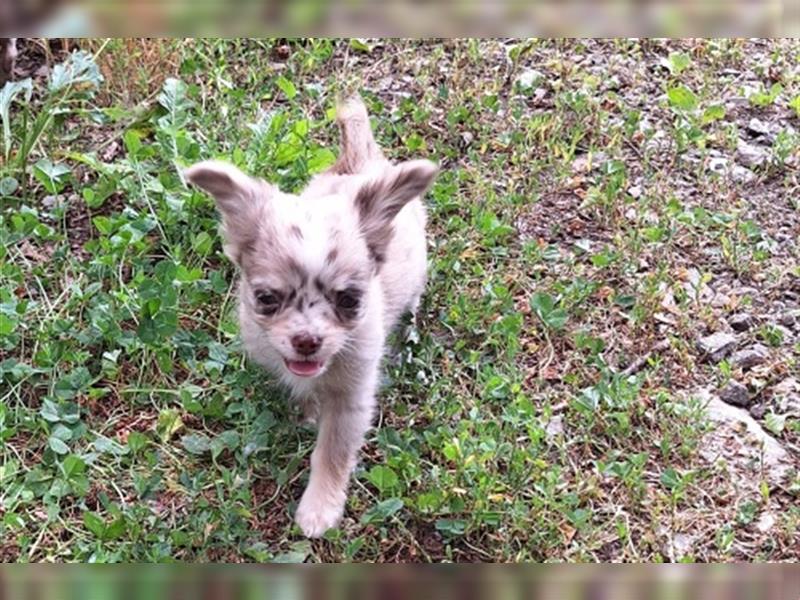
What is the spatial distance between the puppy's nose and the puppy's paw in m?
0.43

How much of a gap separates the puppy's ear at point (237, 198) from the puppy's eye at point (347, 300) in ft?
0.85

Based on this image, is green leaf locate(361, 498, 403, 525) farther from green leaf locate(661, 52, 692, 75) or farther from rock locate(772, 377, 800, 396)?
green leaf locate(661, 52, 692, 75)

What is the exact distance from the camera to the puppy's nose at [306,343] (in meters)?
2.43

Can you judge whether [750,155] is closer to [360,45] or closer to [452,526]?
[360,45]

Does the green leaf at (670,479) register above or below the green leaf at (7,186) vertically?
below

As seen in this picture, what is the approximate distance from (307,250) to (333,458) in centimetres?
57

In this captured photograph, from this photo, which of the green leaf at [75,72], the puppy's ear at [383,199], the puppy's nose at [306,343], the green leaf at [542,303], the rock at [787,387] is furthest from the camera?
the green leaf at [75,72]

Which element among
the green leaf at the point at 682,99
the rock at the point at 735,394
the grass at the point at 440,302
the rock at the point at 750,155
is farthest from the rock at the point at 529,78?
the rock at the point at 735,394

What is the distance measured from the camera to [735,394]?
302 cm

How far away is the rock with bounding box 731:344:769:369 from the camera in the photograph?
10.2 feet

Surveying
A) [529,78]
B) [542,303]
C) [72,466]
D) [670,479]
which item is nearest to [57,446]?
[72,466]

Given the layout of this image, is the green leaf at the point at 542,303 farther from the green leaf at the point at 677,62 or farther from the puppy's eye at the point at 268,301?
the green leaf at the point at 677,62

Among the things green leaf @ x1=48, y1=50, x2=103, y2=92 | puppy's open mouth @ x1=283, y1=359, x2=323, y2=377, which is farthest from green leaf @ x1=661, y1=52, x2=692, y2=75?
puppy's open mouth @ x1=283, y1=359, x2=323, y2=377

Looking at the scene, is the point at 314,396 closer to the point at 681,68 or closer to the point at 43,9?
the point at 43,9
